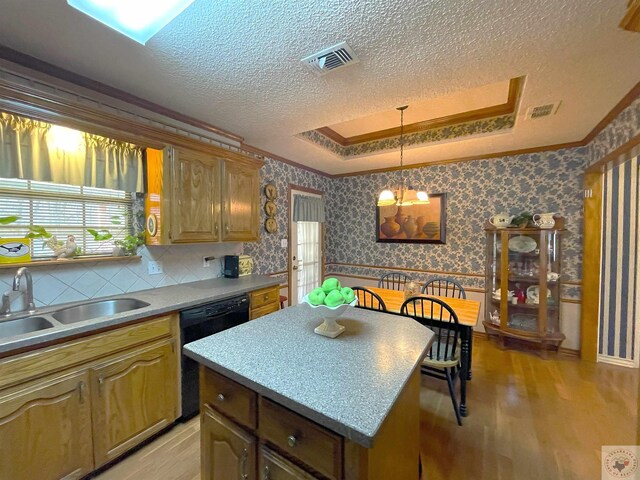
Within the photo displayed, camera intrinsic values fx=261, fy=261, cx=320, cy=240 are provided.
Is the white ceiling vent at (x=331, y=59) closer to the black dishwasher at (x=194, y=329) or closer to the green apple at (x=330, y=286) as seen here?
the green apple at (x=330, y=286)

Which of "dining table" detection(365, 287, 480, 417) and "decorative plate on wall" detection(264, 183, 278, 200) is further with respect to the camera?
"decorative plate on wall" detection(264, 183, 278, 200)

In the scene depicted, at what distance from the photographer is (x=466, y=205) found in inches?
142

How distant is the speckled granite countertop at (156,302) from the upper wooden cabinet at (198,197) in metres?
0.42

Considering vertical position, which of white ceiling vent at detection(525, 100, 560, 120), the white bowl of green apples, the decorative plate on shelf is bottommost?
the white bowl of green apples

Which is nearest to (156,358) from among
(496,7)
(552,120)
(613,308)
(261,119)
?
(261,119)

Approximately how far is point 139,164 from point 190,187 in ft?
1.35

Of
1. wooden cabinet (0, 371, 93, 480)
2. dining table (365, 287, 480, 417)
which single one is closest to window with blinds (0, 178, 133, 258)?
wooden cabinet (0, 371, 93, 480)

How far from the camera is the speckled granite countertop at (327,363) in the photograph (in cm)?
78

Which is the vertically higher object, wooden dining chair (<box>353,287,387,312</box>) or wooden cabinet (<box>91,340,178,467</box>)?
wooden dining chair (<box>353,287,387,312</box>)

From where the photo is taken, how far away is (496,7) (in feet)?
3.79

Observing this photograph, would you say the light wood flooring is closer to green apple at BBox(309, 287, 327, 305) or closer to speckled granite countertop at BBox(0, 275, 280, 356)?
speckled granite countertop at BBox(0, 275, 280, 356)

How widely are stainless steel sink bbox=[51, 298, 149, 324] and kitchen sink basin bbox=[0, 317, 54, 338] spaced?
0.08 m

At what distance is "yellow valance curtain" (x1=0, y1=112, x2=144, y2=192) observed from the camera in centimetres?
153

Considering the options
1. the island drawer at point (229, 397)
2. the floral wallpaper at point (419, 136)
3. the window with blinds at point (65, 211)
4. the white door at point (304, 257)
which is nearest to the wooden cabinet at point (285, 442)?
the island drawer at point (229, 397)
